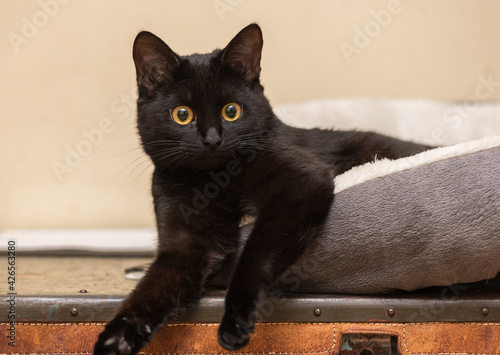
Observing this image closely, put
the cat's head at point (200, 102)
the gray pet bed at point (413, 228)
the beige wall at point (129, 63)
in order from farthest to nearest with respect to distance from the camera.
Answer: the beige wall at point (129, 63) < the cat's head at point (200, 102) < the gray pet bed at point (413, 228)

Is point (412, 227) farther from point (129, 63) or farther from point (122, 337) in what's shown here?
point (129, 63)

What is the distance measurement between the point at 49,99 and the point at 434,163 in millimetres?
1529

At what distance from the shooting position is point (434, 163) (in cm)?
91

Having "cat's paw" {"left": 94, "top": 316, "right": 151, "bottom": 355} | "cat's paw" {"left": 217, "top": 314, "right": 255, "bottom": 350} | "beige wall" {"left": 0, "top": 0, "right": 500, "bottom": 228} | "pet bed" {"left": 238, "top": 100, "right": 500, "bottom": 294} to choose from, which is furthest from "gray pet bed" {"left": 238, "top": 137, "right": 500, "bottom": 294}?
"beige wall" {"left": 0, "top": 0, "right": 500, "bottom": 228}

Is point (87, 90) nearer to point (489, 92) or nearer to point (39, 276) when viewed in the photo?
point (39, 276)

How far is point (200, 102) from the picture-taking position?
965mm

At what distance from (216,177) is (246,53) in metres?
0.27

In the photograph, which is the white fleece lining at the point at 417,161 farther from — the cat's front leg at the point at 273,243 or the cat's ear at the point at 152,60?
the cat's ear at the point at 152,60

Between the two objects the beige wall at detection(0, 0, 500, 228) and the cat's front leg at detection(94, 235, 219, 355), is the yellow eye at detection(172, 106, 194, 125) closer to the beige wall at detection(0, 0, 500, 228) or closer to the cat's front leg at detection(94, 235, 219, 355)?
the cat's front leg at detection(94, 235, 219, 355)

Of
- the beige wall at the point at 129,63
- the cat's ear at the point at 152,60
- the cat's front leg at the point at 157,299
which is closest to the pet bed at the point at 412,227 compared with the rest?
the cat's front leg at the point at 157,299

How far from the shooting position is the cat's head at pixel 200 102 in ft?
3.14

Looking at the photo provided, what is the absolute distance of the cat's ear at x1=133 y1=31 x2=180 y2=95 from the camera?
3.27 feet

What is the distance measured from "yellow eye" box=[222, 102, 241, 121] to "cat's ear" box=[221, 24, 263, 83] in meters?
0.09

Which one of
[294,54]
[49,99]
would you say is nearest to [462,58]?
[294,54]
